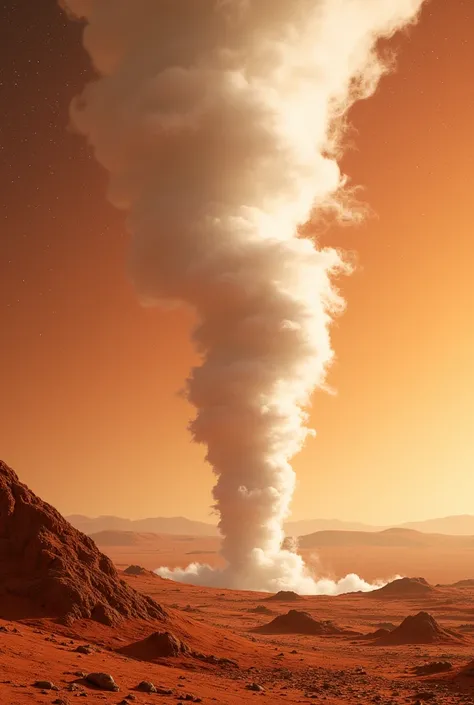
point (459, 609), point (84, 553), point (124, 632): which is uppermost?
point (84, 553)

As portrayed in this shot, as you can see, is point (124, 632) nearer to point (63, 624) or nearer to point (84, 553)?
point (63, 624)

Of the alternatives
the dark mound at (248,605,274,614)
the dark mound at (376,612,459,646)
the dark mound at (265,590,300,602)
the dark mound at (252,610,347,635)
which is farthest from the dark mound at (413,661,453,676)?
the dark mound at (265,590,300,602)

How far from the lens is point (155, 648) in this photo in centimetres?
2502

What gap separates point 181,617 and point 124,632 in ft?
20.3

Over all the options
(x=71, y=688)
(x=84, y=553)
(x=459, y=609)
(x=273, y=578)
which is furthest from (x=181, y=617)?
(x=273, y=578)

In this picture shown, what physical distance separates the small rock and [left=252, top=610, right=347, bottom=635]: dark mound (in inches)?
1166

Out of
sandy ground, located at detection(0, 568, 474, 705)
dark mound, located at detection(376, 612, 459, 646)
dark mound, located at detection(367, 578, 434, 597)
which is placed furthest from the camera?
dark mound, located at detection(367, 578, 434, 597)

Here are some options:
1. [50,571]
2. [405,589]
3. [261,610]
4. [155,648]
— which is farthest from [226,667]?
[405,589]

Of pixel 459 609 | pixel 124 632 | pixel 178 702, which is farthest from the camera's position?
pixel 459 609

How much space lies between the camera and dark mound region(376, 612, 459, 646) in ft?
134

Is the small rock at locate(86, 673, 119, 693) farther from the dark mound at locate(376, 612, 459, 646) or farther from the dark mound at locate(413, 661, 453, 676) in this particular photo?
the dark mound at locate(376, 612, 459, 646)

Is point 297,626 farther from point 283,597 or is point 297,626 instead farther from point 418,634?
point 283,597

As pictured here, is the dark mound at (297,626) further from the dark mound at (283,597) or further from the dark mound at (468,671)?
the dark mound at (283,597)

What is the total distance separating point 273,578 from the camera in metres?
84.9
